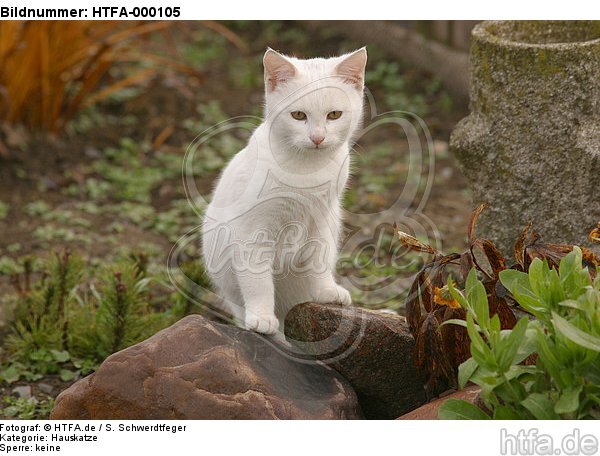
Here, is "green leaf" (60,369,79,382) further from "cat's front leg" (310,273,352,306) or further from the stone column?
the stone column

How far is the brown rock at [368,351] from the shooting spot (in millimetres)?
3010

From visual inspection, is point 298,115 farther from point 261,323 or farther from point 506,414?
point 506,414

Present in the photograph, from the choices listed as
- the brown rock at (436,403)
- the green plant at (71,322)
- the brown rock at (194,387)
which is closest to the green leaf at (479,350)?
the brown rock at (436,403)

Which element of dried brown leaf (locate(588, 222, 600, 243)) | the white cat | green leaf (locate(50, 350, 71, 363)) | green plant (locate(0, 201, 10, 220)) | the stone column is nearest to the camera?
dried brown leaf (locate(588, 222, 600, 243))

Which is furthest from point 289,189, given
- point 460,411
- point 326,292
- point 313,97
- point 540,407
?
point 540,407

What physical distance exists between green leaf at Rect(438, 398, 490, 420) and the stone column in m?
1.04

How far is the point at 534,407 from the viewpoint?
7.68 feet

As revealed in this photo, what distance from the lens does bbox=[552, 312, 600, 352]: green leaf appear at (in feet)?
7.16

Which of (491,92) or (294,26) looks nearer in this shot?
(491,92)

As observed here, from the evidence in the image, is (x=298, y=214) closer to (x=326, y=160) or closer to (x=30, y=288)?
(x=326, y=160)

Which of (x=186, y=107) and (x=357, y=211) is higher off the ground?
(x=186, y=107)

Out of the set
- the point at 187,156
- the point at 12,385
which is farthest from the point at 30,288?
the point at 187,156

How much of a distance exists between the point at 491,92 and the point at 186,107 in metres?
3.62

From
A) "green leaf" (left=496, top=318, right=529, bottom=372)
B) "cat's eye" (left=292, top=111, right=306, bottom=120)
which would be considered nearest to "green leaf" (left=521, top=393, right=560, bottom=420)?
"green leaf" (left=496, top=318, right=529, bottom=372)
